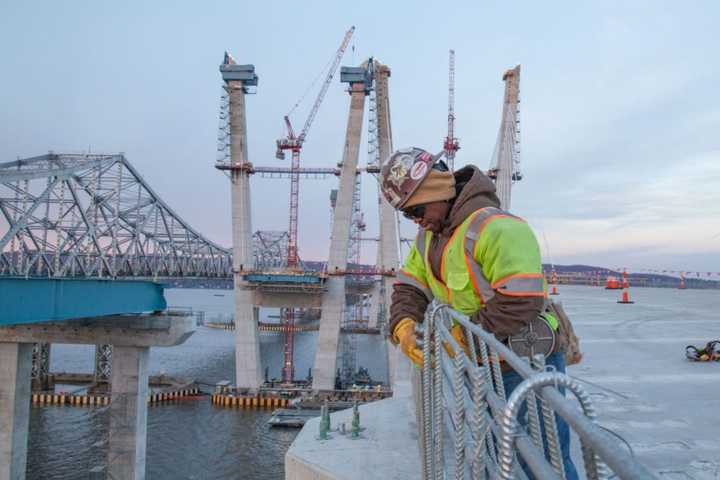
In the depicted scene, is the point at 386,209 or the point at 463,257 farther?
the point at 386,209

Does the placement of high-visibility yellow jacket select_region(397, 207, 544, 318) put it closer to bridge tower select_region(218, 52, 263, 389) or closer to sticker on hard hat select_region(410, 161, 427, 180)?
sticker on hard hat select_region(410, 161, 427, 180)

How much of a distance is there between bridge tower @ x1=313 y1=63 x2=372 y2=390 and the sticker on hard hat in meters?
32.6

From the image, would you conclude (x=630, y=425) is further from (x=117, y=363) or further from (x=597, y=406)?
(x=117, y=363)

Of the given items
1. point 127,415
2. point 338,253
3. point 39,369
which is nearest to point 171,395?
point 39,369

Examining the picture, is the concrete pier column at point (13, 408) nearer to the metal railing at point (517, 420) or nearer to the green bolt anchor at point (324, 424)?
the green bolt anchor at point (324, 424)

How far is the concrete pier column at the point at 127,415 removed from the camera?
16969 mm

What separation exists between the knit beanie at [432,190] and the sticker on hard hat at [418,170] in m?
0.03

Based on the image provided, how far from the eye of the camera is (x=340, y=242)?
116ft

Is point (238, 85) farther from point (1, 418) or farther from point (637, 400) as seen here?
point (637, 400)

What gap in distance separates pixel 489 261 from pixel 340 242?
33039 millimetres

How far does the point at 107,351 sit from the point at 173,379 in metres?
5.34

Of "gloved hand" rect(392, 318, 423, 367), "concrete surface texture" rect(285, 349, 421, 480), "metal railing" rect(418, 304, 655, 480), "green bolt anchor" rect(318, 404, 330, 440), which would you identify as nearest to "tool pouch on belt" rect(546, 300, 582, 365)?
"metal railing" rect(418, 304, 655, 480)

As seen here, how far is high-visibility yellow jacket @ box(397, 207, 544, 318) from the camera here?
2150 millimetres

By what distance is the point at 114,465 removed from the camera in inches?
666
